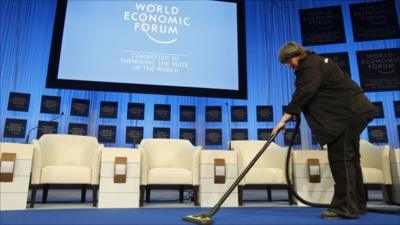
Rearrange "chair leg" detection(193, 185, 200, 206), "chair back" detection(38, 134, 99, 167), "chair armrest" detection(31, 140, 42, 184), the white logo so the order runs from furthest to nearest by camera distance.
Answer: the white logo → "chair back" detection(38, 134, 99, 167) → "chair leg" detection(193, 185, 200, 206) → "chair armrest" detection(31, 140, 42, 184)

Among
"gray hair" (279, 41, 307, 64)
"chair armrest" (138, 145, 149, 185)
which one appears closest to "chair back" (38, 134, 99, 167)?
"chair armrest" (138, 145, 149, 185)

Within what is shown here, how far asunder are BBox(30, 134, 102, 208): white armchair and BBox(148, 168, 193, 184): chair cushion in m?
0.55

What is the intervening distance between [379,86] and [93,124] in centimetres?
457

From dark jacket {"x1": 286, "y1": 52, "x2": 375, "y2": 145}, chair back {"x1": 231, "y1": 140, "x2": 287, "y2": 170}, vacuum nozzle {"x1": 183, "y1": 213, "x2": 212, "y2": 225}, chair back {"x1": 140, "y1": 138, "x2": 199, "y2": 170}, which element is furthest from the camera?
chair back {"x1": 231, "y1": 140, "x2": 287, "y2": 170}

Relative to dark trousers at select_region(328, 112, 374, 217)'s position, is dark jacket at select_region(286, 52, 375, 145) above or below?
above

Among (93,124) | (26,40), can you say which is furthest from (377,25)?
(26,40)

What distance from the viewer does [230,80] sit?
16.1 ft

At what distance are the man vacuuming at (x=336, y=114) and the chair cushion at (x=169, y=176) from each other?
1361 mm

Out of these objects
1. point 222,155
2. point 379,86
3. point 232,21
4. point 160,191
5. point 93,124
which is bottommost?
point 160,191

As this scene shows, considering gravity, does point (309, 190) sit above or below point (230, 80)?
below

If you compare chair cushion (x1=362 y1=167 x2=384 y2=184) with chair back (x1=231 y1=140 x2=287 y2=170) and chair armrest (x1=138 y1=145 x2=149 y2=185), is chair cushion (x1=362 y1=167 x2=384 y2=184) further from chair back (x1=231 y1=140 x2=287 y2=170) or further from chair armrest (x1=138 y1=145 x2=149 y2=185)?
chair armrest (x1=138 y1=145 x2=149 y2=185)

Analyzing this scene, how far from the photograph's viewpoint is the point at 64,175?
3.10 metres

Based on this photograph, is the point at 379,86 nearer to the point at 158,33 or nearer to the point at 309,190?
the point at 309,190

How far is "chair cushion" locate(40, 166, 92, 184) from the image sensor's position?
3.06 metres
